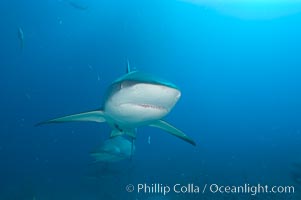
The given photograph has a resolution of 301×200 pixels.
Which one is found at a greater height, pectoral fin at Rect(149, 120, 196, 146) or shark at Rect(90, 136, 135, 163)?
shark at Rect(90, 136, 135, 163)

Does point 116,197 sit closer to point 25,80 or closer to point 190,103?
point 25,80

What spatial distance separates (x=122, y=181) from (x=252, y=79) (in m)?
42.3

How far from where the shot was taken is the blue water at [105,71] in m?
23.8

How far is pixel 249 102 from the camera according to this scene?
59.3 meters

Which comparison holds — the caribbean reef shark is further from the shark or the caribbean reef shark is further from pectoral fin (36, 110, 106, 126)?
the shark

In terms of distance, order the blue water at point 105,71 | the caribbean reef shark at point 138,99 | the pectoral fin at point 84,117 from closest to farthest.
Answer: the caribbean reef shark at point 138,99, the pectoral fin at point 84,117, the blue water at point 105,71

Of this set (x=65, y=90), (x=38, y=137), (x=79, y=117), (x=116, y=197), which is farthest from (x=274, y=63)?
(x=79, y=117)

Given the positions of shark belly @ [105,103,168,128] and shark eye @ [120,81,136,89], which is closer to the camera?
shark eye @ [120,81,136,89]

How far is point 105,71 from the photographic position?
111ft

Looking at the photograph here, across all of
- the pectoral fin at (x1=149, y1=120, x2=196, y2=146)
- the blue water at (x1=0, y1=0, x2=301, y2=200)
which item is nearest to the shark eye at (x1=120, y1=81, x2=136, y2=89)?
the pectoral fin at (x1=149, y1=120, x2=196, y2=146)

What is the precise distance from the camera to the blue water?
78.0ft

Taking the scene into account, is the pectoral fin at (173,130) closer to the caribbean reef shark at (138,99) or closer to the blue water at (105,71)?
the caribbean reef shark at (138,99)

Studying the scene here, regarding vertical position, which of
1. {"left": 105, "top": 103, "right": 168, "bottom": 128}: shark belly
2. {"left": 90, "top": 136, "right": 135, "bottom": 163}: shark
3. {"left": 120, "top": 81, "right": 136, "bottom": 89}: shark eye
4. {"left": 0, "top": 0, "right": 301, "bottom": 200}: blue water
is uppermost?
{"left": 0, "top": 0, "right": 301, "bottom": 200}: blue water

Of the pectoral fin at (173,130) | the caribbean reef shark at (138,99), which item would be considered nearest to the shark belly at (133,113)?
the caribbean reef shark at (138,99)
